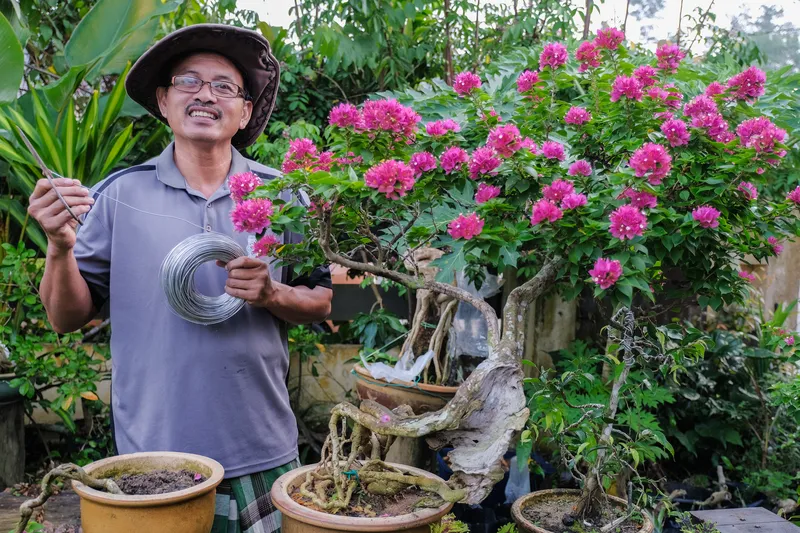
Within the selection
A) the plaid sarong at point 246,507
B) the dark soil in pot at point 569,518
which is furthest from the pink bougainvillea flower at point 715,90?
the plaid sarong at point 246,507

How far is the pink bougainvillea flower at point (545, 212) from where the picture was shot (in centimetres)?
163

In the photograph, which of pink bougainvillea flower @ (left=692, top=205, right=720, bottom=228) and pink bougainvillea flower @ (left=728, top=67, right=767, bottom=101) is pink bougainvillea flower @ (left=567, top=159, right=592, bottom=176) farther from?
pink bougainvillea flower @ (left=728, top=67, right=767, bottom=101)

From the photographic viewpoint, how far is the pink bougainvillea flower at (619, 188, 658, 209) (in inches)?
65.4

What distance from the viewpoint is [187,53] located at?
1922 mm

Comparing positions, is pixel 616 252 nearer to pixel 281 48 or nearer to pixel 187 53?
pixel 187 53

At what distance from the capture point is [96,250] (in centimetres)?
184

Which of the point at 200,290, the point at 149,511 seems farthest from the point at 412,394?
the point at 149,511

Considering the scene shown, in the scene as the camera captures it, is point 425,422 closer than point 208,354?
Yes

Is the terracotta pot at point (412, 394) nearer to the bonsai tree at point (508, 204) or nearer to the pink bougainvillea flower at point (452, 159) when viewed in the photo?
the bonsai tree at point (508, 204)

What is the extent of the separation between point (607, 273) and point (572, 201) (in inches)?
7.5

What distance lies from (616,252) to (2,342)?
2.78m

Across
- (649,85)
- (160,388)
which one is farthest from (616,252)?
(160,388)

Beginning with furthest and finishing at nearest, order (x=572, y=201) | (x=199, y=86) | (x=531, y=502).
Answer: (x=531, y=502) < (x=199, y=86) < (x=572, y=201)

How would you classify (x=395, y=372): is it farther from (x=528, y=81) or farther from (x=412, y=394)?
(x=528, y=81)
